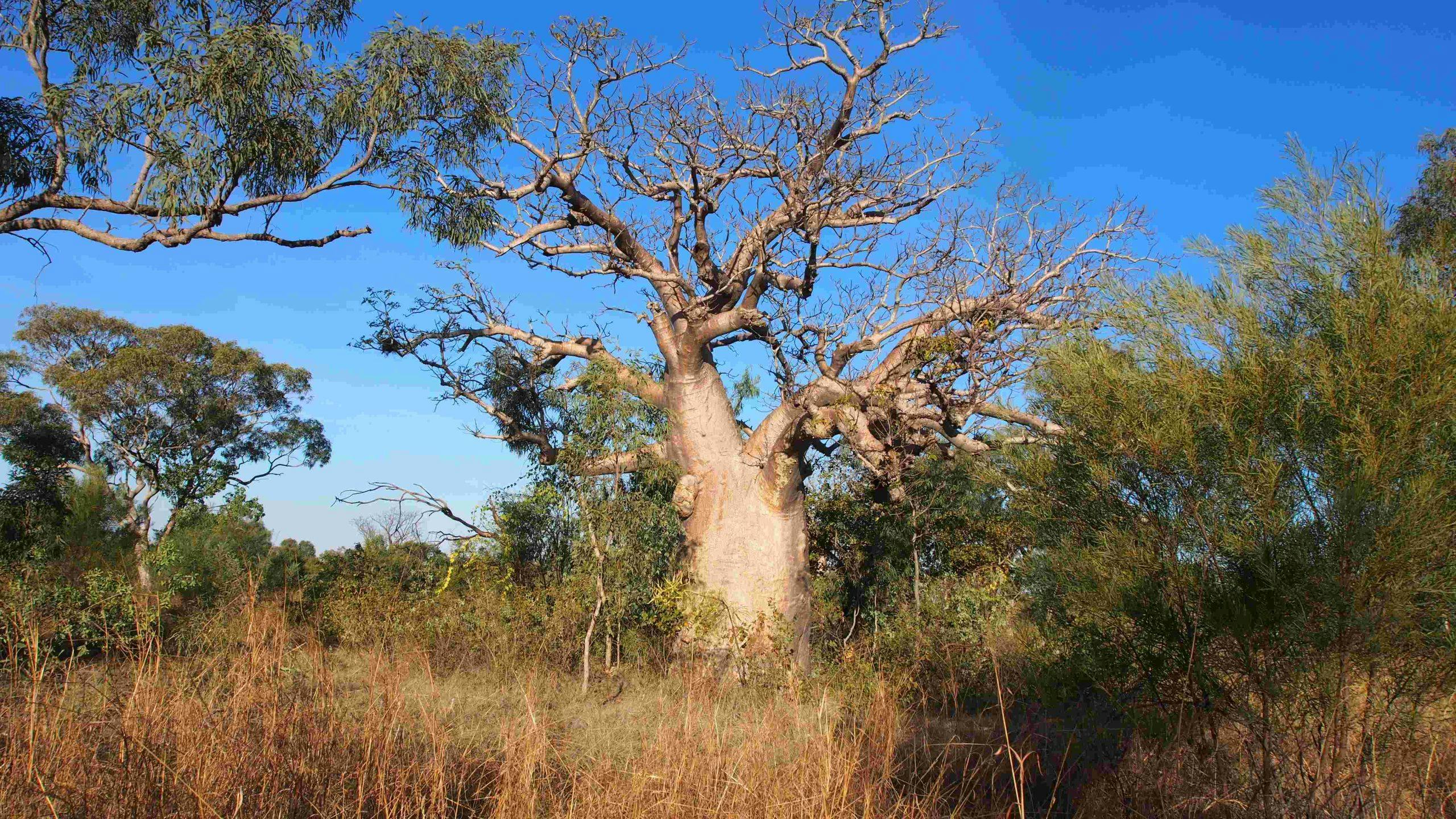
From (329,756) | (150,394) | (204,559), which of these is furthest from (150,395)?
(329,756)

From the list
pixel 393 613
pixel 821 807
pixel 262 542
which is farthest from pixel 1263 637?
pixel 262 542

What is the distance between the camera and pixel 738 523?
830 cm

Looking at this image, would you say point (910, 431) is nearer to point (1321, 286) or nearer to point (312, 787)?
point (1321, 286)

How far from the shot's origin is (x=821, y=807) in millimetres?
2498

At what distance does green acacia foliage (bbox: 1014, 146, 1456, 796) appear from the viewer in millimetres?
3129

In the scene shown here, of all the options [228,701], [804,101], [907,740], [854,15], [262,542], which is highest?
[854,15]

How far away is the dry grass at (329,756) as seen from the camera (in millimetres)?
2455

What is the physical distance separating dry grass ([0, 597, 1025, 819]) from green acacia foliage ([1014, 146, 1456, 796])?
1317 mm

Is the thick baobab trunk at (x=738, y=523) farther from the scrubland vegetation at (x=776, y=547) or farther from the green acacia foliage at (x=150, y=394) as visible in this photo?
the green acacia foliage at (x=150, y=394)

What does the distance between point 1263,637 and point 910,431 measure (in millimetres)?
4137

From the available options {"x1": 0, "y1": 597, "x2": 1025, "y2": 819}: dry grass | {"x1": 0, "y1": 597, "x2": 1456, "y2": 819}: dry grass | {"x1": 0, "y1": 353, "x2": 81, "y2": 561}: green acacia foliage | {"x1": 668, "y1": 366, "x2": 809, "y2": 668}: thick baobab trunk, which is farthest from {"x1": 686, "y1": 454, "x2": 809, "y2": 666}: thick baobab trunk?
{"x1": 0, "y1": 353, "x2": 81, "y2": 561}: green acacia foliage

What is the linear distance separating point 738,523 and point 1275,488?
17.6 feet

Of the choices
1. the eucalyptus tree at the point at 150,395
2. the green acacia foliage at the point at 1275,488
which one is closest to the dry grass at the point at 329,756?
the green acacia foliage at the point at 1275,488

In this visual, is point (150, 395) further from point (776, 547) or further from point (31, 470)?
point (776, 547)
